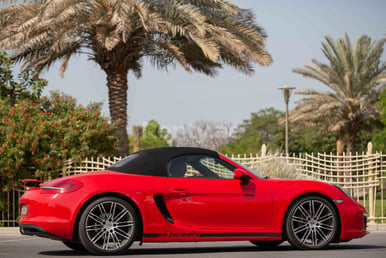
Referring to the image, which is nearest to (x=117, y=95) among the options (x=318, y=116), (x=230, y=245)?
(x=230, y=245)

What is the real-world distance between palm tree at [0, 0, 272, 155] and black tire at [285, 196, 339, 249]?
11427 mm

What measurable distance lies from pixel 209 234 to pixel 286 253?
998 mm

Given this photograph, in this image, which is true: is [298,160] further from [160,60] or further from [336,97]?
[336,97]

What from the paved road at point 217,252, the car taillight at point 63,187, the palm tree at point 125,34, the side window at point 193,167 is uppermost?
the palm tree at point 125,34

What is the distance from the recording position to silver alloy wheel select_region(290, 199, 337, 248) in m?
8.73

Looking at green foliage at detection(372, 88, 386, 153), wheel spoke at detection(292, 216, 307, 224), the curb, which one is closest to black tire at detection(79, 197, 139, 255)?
wheel spoke at detection(292, 216, 307, 224)

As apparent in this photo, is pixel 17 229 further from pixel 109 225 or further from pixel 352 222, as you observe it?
pixel 352 222

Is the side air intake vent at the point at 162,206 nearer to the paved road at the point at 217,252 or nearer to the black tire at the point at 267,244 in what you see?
the paved road at the point at 217,252

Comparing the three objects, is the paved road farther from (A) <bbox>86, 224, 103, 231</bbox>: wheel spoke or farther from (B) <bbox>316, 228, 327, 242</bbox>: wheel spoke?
(A) <bbox>86, 224, 103, 231</bbox>: wheel spoke

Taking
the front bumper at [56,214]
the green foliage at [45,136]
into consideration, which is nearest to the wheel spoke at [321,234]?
the front bumper at [56,214]

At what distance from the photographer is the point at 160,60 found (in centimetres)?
2341

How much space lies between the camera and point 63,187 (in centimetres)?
816

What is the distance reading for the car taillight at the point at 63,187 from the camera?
8109 millimetres

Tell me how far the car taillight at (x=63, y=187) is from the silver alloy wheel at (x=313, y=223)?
2742 mm
